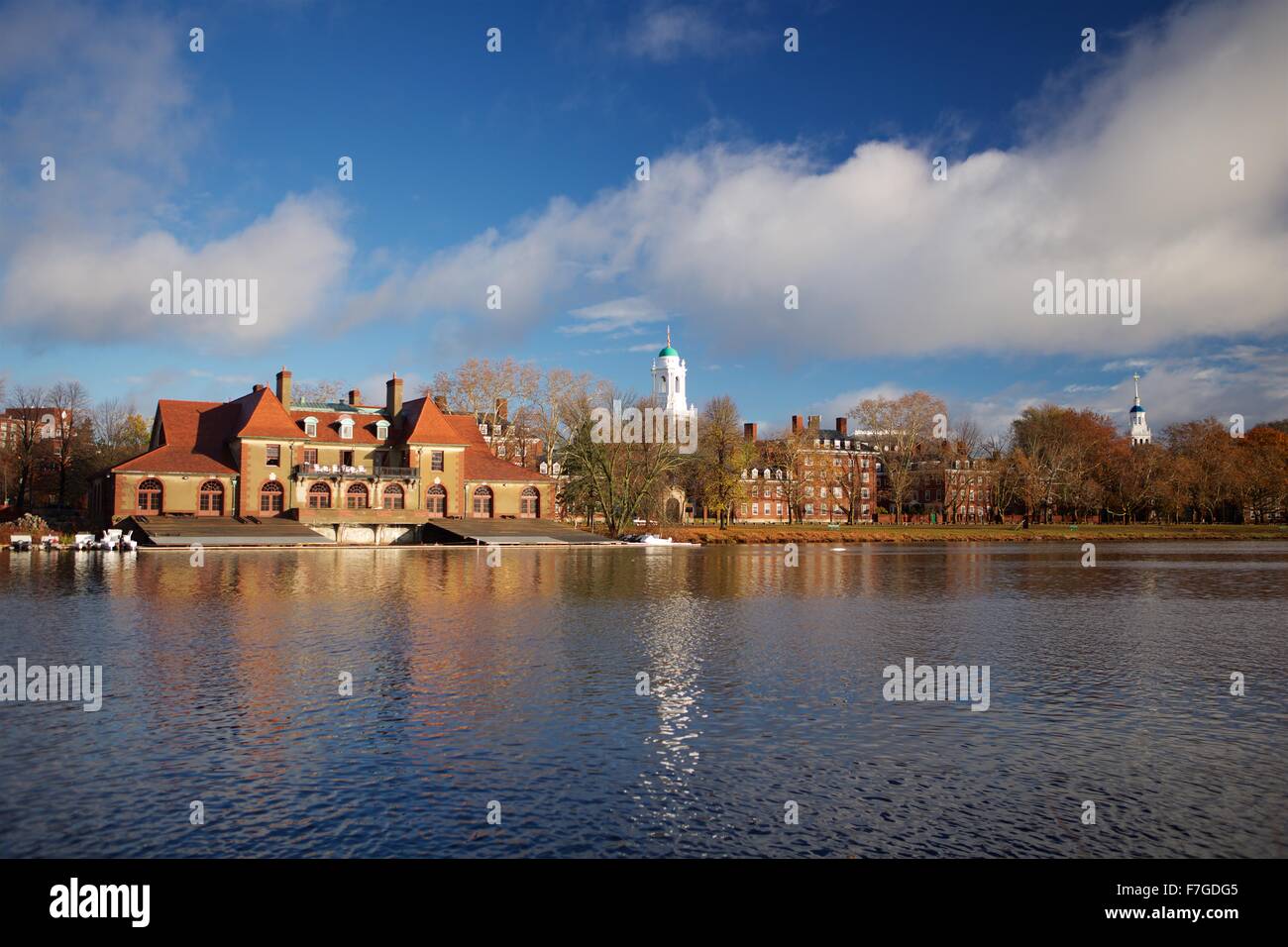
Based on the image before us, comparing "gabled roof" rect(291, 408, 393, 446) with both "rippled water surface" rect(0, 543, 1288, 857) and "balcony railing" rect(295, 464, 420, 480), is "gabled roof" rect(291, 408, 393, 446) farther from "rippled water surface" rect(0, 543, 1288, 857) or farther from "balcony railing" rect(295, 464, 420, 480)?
"rippled water surface" rect(0, 543, 1288, 857)

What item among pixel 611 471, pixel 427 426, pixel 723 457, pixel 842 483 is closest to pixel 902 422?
pixel 842 483

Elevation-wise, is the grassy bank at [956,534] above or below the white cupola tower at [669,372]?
below

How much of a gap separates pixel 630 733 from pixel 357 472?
63.4 metres

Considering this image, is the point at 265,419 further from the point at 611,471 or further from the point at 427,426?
the point at 611,471

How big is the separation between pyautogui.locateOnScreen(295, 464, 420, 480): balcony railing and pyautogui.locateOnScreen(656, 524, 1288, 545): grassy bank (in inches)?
912

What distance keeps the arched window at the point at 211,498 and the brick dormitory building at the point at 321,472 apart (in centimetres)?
7

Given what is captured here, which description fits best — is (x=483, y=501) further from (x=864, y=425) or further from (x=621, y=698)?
Result: (x=621, y=698)

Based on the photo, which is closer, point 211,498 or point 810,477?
point 211,498

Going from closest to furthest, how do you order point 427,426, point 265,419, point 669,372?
point 265,419 < point 427,426 < point 669,372

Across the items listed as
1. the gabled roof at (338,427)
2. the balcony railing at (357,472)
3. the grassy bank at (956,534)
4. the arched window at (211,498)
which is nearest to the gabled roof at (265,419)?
the gabled roof at (338,427)

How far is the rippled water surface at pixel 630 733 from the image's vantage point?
9664 millimetres

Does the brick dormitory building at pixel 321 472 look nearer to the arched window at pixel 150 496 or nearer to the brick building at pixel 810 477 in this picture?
the arched window at pixel 150 496

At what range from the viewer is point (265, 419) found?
70438mm

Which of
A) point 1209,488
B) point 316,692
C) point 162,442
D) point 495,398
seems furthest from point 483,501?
point 1209,488
